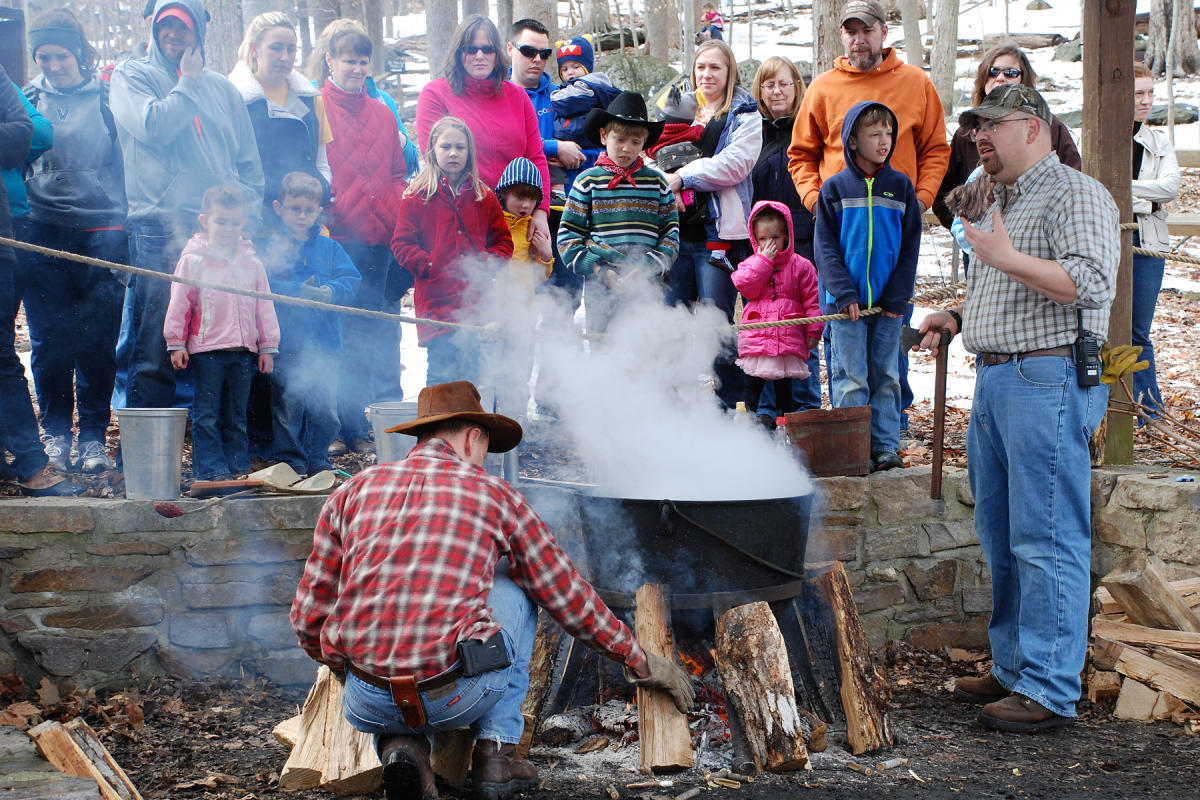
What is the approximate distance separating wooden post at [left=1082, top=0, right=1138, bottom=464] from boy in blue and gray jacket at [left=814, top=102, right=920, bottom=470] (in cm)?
90

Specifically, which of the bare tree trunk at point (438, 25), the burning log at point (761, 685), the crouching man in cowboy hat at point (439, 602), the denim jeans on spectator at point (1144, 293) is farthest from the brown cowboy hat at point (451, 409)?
the bare tree trunk at point (438, 25)

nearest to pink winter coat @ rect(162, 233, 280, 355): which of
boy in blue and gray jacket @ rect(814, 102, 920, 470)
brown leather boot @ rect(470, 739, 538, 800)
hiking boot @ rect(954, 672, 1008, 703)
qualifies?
brown leather boot @ rect(470, 739, 538, 800)

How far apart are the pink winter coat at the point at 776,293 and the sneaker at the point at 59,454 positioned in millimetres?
3557

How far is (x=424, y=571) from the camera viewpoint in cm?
313

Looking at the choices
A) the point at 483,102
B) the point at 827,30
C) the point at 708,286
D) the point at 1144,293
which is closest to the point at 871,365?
the point at 708,286

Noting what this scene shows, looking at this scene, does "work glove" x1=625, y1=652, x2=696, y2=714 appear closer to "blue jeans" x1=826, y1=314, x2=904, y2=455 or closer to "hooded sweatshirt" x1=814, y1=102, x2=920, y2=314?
"blue jeans" x1=826, y1=314, x2=904, y2=455

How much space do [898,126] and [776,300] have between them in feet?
4.01

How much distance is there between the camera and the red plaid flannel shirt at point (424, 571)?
3.11 m

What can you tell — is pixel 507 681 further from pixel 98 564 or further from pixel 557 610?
pixel 98 564

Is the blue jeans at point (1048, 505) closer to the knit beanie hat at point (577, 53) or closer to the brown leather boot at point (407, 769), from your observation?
the brown leather boot at point (407, 769)

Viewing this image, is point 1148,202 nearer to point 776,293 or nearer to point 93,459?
point 776,293

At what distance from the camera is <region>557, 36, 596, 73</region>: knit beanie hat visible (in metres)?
7.02

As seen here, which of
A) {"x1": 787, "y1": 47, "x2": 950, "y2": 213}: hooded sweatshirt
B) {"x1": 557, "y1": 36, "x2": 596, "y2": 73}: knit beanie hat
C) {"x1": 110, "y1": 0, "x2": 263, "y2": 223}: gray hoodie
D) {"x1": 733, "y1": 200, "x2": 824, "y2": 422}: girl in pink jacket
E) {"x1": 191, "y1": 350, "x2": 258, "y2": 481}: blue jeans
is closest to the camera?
{"x1": 191, "y1": 350, "x2": 258, "y2": 481}: blue jeans

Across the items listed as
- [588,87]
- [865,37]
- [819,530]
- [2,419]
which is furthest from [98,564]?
[865,37]
